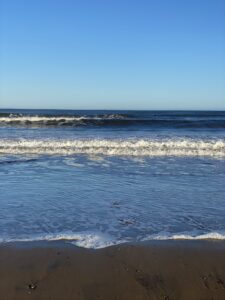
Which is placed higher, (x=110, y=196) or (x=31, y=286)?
(x=110, y=196)

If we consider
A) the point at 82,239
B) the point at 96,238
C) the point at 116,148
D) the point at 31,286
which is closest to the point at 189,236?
the point at 96,238

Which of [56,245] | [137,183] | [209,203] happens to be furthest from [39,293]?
[137,183]

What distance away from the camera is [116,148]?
1548 cm

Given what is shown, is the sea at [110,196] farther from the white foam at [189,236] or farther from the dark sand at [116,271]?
the dark sand at [116,271]

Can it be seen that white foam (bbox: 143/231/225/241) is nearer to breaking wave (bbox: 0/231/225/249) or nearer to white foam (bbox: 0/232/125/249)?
breaking wave (bbox: 0/231/225/249)

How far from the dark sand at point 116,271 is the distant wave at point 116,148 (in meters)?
8.93

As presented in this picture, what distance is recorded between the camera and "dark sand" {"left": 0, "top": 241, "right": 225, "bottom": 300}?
162 inches

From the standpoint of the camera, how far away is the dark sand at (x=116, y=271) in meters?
4.12

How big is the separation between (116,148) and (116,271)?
1103 cm

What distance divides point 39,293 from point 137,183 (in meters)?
5.04

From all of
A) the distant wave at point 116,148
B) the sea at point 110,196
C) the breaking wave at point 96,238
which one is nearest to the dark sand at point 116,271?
the breaking wave at point 96,238

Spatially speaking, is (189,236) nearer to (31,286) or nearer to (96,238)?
(96,238)

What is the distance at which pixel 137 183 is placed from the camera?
8.94 metres

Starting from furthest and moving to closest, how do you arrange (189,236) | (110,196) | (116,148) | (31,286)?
1. (116,148)
2. (110,196)
3. (189,236)
4. (31,286)
